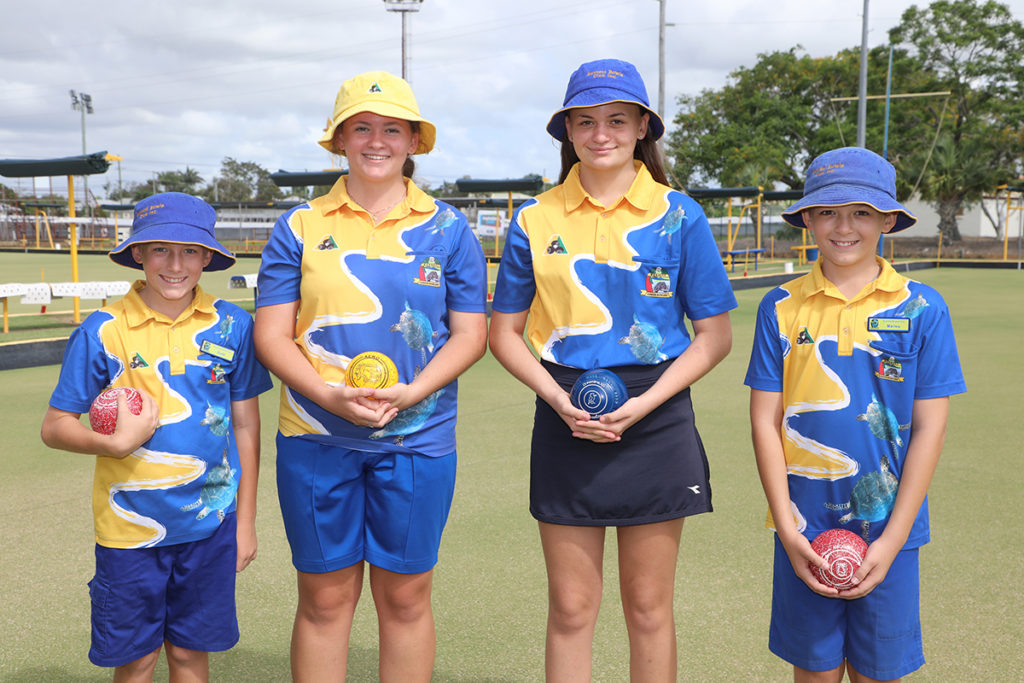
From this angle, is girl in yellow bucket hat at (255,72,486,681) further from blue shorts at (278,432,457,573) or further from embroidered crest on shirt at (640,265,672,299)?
embroidered crest on shirt at (640,265,672,299)

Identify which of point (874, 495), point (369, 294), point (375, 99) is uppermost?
point (375, 99)

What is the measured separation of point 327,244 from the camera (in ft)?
8.08

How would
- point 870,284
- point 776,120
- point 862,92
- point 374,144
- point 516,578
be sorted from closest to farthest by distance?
1. point 870,284
2. point 374,144
3. point 516,578
4. point 862,92
5. point 776,120

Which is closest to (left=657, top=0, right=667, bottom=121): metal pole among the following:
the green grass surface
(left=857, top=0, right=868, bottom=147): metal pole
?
(left=857, top=0, right=868, bottom=147): metal pole

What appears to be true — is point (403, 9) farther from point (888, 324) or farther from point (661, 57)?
point (888, 324)

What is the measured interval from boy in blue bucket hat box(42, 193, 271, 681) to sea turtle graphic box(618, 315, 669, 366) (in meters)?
1.11

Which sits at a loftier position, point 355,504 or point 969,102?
point 969,102

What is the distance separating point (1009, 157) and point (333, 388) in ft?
138

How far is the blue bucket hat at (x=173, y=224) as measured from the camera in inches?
98.5

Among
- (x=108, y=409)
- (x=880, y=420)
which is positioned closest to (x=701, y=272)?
(x=880, y=420)

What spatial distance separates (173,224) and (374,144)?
2.03 feet

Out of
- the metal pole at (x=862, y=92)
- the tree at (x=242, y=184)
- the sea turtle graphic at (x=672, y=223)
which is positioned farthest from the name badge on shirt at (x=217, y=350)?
the tree at (x=242, y=184)

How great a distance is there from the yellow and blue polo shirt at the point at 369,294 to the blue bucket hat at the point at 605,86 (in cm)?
50

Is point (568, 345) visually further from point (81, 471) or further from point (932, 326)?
point (81, 471)
